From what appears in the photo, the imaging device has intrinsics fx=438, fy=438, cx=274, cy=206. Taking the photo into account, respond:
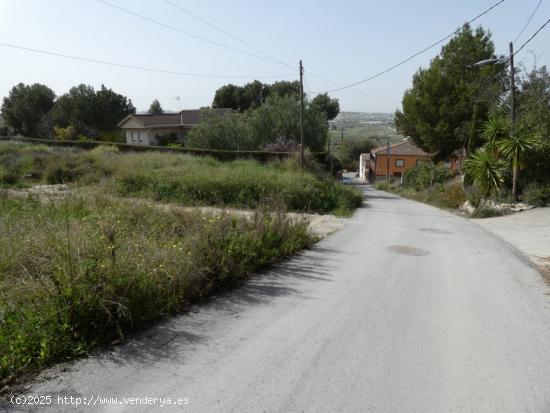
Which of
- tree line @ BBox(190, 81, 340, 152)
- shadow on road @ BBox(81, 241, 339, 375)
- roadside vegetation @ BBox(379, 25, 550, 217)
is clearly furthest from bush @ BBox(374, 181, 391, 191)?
shadow on road @ BBox(81, 241, 339, 375)

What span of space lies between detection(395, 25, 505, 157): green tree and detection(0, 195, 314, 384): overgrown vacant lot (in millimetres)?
30898

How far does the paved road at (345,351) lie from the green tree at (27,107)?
224 ft

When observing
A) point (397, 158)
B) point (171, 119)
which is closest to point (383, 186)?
point (397, 158)

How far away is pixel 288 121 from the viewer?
1443 inches

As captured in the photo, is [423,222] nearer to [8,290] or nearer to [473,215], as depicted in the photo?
[473,215]

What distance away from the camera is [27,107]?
65188mm

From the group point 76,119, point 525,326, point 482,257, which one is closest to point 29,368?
point 525,326

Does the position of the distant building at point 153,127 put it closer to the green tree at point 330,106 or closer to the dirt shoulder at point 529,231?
the green tree at point 330,106

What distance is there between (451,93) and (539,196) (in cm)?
1959

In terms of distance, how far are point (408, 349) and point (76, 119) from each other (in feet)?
207

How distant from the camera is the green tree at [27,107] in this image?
214 ft

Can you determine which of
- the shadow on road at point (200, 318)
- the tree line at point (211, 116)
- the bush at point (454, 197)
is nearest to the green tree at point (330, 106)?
the tree line at point (211, 116)

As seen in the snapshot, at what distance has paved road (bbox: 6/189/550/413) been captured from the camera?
12.0 feet

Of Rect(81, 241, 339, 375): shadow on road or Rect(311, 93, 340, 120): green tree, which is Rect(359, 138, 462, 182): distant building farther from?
Rect(81, 241, 339, 375): shadow on road
